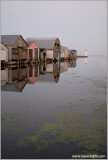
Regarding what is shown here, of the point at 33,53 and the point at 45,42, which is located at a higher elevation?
the point at 45,42

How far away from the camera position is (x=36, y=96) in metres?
12.3

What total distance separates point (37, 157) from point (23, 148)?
2.03 ft

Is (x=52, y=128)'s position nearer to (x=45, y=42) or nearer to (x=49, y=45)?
(x=49, y=45)

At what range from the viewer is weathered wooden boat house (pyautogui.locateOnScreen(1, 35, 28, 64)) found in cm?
3744

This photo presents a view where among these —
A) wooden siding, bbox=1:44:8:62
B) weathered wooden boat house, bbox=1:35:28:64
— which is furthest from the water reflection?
weathered wooden boat house, bbox=1:35:28:64

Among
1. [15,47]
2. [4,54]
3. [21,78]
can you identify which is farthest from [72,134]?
[15,47]

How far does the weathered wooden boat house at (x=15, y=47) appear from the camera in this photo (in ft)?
123

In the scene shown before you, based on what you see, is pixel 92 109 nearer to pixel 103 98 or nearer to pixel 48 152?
pixel 103 98

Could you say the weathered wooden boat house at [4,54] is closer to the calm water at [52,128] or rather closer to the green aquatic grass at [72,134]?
the calm water at [52,128]

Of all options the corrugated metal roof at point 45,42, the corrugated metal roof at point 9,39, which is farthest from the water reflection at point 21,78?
the corrugated metal roof at point 45,42

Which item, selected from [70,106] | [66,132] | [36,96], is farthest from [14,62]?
[66,132]

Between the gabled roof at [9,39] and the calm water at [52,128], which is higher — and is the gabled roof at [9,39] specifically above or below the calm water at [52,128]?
above

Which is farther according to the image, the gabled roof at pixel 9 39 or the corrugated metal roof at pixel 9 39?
the corrugated metal roof at pixel 9 39

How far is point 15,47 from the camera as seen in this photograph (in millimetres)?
39375
